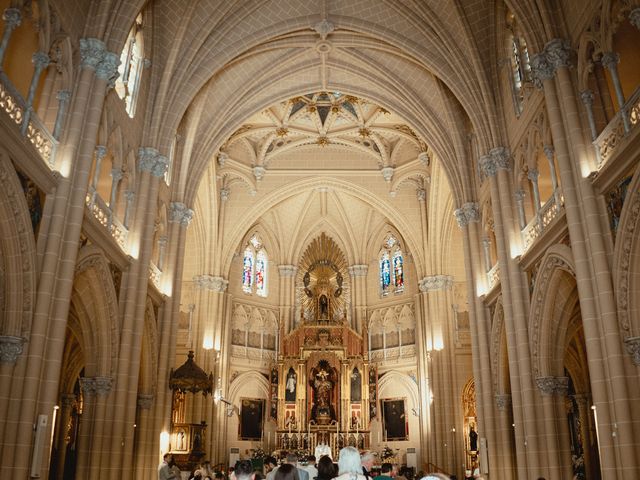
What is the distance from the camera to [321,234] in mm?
38625

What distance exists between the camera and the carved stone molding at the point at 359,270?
123 feet

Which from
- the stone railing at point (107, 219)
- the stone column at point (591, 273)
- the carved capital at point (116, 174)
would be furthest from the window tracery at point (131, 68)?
the stone column at point (591, 273)

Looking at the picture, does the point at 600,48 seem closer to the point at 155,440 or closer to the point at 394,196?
the point at 155,440

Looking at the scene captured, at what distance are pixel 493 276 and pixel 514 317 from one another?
142 inches

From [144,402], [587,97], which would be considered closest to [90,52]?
[144,402]

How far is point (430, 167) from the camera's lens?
3244 centimetres

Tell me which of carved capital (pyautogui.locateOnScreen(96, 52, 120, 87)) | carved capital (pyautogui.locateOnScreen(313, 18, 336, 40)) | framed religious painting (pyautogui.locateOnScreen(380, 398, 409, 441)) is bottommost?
framed religious painting (pyautogui.locateOnScreen(380, 398, 409, 441))

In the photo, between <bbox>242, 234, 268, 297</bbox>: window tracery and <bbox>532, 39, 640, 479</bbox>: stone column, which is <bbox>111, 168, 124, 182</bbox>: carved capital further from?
<bbox>242, 234, 268, 297</bbox>: window tracery

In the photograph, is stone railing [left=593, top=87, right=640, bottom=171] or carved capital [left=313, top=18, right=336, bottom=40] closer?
stone railing [left=593, top=87, right=640, bottom=171]

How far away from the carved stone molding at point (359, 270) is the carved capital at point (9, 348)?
2640 cm

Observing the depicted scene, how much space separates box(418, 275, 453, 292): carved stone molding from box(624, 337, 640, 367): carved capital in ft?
65.1

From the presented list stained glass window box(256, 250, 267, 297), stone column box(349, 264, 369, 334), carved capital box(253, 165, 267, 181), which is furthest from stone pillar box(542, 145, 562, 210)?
stained glass window box(256, 250, 267, 297)

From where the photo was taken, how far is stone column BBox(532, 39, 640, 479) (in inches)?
486

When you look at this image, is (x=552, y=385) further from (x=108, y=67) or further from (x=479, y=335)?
(x=108, y=67)
